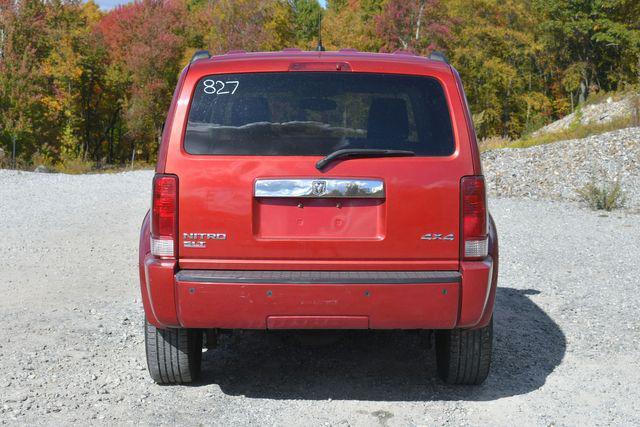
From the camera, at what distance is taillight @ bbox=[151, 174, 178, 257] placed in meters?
4.29

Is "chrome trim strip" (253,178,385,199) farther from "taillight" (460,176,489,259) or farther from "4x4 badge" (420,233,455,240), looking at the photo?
"taillight" (460,176,489,259)

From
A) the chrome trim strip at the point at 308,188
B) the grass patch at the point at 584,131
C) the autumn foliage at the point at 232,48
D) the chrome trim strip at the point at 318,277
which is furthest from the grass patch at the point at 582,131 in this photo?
the chrome trim strip at the point at 308,188

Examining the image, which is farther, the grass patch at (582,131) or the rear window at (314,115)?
the grass patch at (582,131)

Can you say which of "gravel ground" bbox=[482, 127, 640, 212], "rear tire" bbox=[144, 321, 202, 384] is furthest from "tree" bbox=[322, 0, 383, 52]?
"rear tire" bbox=[144, 321, 202, 384]

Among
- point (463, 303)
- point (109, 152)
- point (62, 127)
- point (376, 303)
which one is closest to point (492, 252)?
point (463, 303)

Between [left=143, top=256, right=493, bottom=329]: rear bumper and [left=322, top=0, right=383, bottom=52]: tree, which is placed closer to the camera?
[left=143, top=256, right=493, bottom=329]: rear bumper

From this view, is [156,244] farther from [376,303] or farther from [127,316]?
[127,316]

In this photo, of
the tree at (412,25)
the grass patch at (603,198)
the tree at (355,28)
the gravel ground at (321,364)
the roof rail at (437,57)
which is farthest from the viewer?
the tree at (355,28)

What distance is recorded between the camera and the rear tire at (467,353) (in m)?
4.86

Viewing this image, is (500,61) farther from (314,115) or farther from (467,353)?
(314,115)

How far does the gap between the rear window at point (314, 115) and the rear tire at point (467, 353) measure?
1.16 m

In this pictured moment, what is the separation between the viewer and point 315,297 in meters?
4.28

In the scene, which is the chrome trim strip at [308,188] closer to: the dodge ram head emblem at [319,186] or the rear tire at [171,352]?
the dodge ram head emblem at [319,186]

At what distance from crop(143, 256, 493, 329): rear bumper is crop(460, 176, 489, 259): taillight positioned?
0.08m
